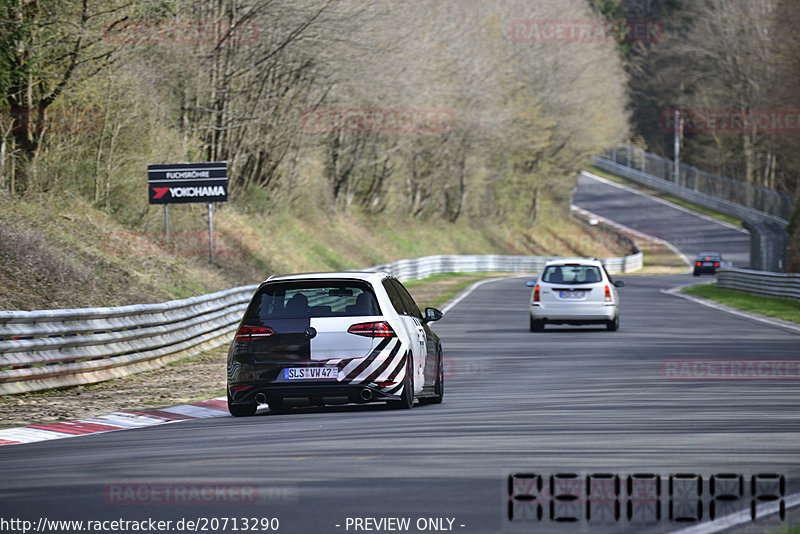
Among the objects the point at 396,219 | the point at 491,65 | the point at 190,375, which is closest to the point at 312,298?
the point at 190,375

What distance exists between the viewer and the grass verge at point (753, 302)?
3456cm

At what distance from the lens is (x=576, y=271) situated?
2958cm

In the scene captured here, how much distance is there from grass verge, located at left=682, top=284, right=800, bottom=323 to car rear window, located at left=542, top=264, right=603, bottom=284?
6.08 m

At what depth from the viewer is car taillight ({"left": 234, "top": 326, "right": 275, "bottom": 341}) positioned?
536 inches

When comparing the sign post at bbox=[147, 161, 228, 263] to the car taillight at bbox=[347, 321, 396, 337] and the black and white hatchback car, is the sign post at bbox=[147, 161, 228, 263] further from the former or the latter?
the car taillight at bbox=[347, 321, 396, 337]

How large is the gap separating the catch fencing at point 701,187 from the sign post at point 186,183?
240 feet

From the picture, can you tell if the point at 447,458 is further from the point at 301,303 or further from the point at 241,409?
the point at 241,409

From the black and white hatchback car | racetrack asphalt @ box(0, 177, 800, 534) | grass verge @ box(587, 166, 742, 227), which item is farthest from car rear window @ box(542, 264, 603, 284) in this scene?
grass verge @ box(587, 166, 742, 227)

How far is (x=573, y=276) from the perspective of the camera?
29531 millimetres

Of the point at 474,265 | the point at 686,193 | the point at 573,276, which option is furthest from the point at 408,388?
the point at 686,193

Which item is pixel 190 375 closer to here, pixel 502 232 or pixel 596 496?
pixel 596 496

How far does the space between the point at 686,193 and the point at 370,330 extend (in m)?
110

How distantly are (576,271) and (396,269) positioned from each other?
25.2 m

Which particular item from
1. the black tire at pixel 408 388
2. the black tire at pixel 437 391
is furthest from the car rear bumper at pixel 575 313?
the black tire at pixel 408 388
